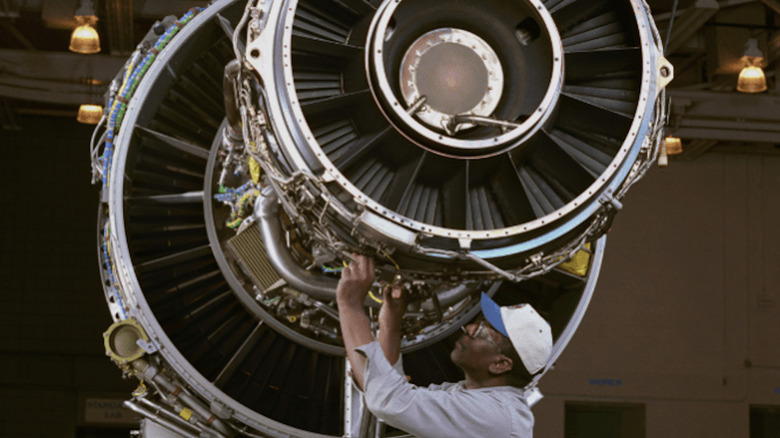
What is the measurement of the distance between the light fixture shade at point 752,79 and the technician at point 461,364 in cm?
815

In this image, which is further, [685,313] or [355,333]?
[685,313]

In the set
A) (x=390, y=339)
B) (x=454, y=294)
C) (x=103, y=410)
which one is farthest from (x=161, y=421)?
(x=103, y=410)

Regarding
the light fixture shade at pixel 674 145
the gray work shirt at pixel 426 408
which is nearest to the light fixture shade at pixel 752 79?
the light fixture shade at pixel 674 145

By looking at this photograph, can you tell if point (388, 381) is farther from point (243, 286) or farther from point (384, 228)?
point (243, 286)

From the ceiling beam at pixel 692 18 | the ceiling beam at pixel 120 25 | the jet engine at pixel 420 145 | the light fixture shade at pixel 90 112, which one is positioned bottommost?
the jet engine at pixel 420 145

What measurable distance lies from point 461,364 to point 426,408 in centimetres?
37

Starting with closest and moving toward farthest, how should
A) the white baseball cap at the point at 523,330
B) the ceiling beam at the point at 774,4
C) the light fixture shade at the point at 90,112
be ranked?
the white baseball cap at the point at 523,330 < the ceiling beam at the point at 774,4 < the light fixture shade at the point at 90,112

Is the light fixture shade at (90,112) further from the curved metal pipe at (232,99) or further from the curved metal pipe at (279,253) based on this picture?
the curved metal pipe at (279,253)

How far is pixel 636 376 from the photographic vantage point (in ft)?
44.9

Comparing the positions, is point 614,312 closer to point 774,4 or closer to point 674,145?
point 674,145

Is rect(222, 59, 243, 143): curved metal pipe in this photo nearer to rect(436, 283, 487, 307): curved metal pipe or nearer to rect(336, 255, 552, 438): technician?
rect(336, 255, 552, 438): technician

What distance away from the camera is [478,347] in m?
3.05

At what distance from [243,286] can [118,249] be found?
54 centimetres

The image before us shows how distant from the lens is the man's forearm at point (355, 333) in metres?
2.88
